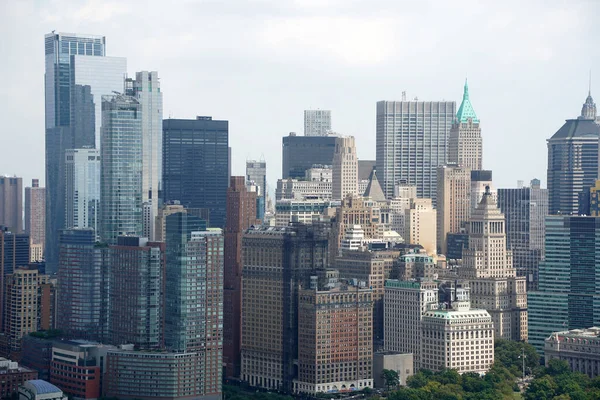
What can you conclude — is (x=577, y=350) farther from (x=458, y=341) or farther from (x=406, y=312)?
(x=406, y=312)

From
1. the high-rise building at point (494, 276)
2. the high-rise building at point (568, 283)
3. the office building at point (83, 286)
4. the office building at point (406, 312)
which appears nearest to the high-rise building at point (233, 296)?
the office building at point (83, 286)

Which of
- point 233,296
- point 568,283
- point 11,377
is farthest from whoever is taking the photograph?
point 568,283

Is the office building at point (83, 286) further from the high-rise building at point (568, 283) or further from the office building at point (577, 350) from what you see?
the office building at point (577, 350)

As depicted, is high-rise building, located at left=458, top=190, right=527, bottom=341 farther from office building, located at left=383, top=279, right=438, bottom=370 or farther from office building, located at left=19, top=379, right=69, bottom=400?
office building, located at left=19, top=379, right=69, bottom=400

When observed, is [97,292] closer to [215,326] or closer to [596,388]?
[215,326]

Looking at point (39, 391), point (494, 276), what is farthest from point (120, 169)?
point (39, 391)

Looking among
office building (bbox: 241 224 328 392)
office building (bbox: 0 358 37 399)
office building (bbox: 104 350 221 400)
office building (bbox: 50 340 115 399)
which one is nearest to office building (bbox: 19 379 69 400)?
office building (bbox: 0 358 37 399)
